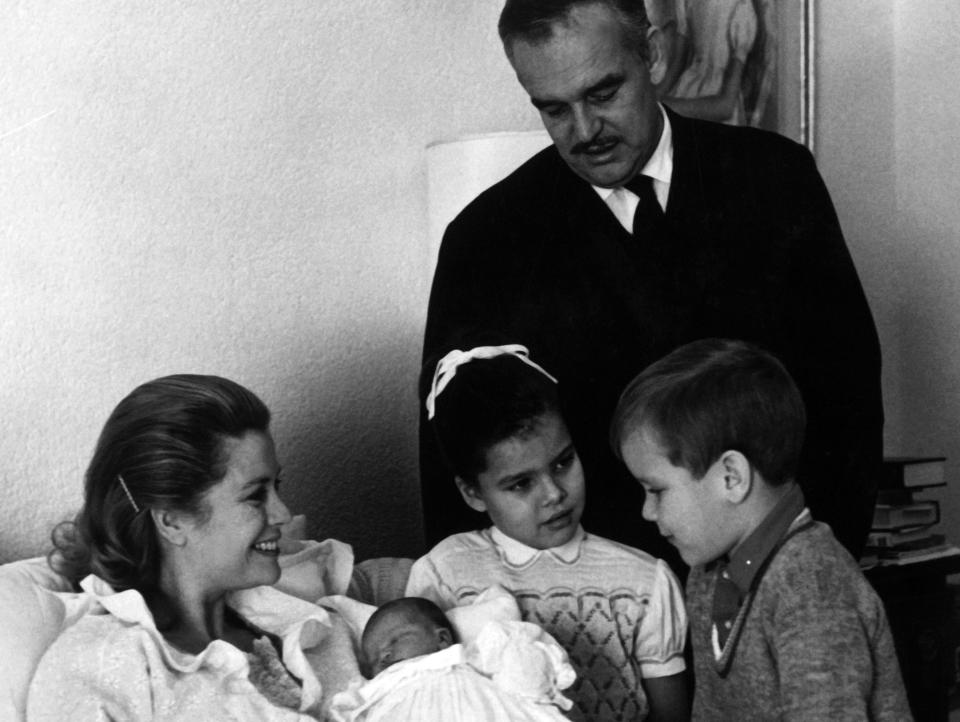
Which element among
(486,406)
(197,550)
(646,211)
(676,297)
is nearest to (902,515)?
(676,297)

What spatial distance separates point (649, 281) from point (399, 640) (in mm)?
971

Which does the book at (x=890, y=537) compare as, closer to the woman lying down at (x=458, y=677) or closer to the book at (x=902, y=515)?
the book at (x=902, y=515)

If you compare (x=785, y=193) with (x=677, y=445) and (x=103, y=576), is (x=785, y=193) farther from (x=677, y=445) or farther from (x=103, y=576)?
(x=103, y=576)

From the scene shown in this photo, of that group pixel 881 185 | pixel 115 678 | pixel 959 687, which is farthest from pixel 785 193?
pixel 959 687

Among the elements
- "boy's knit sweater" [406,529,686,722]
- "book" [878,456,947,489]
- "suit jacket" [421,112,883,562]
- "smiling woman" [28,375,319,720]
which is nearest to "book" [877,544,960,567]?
"book" [878,456,947,489]

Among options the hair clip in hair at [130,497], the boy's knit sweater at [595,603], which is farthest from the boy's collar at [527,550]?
the hair clip in hair at [130,497]

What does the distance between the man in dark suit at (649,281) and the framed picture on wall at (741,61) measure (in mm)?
831

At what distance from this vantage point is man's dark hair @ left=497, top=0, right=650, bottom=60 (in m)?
2.45

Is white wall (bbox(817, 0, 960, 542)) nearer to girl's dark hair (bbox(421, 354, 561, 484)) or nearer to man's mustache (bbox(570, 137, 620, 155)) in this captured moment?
man's mustache (bbox(570, 137, 620, 155))

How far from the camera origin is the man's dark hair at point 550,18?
2.45m

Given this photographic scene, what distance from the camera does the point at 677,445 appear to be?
2018 millimetres

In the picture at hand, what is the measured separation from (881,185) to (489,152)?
68.7 inches

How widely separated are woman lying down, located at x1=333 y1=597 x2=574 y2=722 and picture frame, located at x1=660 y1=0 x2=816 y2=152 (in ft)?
6.40

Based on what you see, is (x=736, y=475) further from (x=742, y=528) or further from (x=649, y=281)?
(x=649, y=281)
